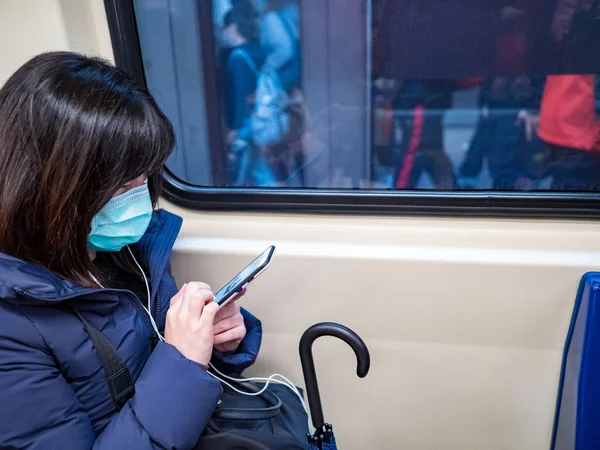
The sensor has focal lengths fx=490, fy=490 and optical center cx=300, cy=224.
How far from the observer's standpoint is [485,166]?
1367 millimetres

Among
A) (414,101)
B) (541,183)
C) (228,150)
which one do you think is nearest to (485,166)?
(541,183)

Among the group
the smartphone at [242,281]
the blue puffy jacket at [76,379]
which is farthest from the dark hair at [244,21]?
the blue puffy jacket at [76,379]

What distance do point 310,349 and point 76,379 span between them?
0.46 metres

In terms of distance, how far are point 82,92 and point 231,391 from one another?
715 millimetres

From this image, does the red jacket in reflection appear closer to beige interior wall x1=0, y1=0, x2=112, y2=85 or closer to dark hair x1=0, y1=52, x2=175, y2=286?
dark hair x1=0, y1=52, x2=175, y2=286

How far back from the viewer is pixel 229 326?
1155 mm

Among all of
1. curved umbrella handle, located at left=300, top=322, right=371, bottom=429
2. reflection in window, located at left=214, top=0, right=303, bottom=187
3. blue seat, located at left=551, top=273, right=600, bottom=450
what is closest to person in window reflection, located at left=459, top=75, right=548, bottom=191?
blue seat, located at left=551, top=273, right=600, bottom=450

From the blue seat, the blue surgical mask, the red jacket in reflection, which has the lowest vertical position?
the blue seat

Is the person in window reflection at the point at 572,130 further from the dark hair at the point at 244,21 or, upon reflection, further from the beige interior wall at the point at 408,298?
the dark hair at the point at 244,21

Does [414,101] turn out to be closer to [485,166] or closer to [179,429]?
[485,166]

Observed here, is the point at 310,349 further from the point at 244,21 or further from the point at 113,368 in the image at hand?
the point at 244,21

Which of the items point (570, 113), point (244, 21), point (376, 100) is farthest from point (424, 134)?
point (244, 21)

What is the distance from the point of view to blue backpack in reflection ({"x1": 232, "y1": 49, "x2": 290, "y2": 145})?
4.71 ft

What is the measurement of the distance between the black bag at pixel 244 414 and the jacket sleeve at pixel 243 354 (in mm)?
53
